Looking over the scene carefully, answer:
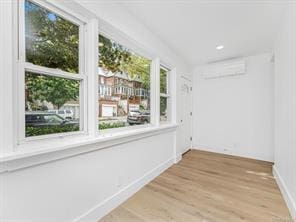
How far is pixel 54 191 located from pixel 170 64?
9.48ft

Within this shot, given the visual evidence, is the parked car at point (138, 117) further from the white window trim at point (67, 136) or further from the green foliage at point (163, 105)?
the green foliage at point (163, 105)

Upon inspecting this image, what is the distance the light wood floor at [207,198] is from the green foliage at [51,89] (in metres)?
1.36

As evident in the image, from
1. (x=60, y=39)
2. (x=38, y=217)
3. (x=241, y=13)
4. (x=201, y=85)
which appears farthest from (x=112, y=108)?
(x=201, y=85)

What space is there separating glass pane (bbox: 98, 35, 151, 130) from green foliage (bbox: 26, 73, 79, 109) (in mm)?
379

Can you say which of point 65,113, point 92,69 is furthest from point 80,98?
point 92,69

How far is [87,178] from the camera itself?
1.61 metres

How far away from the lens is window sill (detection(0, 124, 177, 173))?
1.04 m

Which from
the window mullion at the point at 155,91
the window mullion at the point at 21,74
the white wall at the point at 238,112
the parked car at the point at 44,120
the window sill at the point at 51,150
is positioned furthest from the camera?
the white wall at the point at 238,112

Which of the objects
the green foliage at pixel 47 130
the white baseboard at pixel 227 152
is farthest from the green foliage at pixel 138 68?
the white baseboard at pixel 227 152

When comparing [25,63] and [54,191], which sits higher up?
[25,63]

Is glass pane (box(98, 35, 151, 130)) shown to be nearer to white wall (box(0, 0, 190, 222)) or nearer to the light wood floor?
white wall (box(0, 0, 190, 222))

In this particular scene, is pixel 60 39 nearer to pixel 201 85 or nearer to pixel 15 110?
pixel 15 110

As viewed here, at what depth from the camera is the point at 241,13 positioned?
2131 millimetres

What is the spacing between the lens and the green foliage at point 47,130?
1.26 metres
